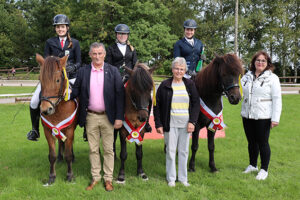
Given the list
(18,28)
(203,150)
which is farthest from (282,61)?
(18,28)

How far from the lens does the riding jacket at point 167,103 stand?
4.04 metres

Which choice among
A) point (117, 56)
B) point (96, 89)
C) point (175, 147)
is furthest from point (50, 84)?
point (175, 147)

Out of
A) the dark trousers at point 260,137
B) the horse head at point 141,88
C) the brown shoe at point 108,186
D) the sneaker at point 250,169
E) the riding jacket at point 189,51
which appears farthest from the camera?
the riding jacket at point 189,51

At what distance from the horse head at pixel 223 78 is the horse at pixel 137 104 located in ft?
4.04

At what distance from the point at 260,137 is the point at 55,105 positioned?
A: 12.0ft

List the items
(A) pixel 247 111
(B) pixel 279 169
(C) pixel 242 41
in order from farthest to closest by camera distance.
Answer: (C) pixel 242 41
(B) pixel 279 169
(A) pixel 247 111

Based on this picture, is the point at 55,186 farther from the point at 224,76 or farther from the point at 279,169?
the point at 279,169

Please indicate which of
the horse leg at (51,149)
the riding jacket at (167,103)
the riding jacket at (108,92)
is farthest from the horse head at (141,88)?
the horse leg at (51,149)

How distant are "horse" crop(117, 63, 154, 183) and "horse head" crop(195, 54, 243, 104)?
1231 millimetres

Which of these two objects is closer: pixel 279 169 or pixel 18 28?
pixel 279 169

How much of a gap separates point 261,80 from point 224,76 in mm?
754

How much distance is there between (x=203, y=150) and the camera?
6.29 meters

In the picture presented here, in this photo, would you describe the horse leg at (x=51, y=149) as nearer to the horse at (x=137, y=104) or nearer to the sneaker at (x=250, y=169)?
the horse at (x=137, y=104)

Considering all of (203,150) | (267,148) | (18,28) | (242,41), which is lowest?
(203,150)
